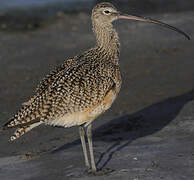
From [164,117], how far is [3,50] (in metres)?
7.24

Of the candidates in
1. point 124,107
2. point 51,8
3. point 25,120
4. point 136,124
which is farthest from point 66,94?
point 51,8

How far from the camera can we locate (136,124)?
9.91 metres

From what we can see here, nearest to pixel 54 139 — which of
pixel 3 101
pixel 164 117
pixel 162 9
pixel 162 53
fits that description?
pixel 164 117

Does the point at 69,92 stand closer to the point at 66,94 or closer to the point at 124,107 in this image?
the point at 66,94

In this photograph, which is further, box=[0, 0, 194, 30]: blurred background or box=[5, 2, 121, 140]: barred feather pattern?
box=[0, 0, 194, 30]: blurred background

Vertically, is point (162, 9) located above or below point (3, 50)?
above

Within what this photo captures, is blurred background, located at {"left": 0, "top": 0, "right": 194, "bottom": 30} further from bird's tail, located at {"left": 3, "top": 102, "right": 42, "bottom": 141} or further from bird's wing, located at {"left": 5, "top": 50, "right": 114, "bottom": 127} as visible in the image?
bird's tail, located at {"left": 3, "top": 102, "right": 42, "bottom": 141}

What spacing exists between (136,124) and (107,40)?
6.94 ft

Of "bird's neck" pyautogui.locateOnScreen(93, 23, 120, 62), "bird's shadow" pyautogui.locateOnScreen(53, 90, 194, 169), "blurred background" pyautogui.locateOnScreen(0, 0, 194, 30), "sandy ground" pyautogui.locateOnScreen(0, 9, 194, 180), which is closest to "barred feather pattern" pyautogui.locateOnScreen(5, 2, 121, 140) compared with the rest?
"bird's neck" pyautogui.locateOnScreen(93, 23, 120, 62)

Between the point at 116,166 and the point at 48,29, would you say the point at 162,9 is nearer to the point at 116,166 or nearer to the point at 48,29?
the point at 48,29

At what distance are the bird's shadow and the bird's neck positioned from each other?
4.46ft

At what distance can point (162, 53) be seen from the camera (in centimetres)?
1504

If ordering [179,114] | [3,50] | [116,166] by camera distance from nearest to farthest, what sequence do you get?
1. [116,166]
2. [179,114]
3. [3,50]

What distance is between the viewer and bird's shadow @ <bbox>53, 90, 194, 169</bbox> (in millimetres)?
8898
